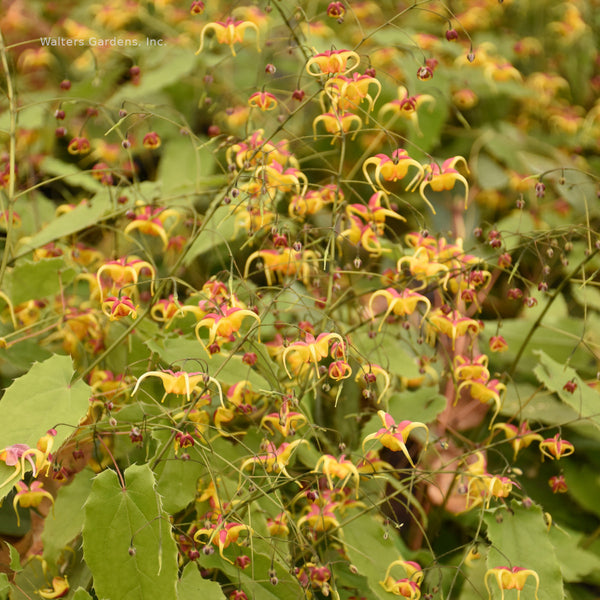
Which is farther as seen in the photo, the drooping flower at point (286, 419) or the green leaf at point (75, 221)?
the green leaf at point (75, 221)

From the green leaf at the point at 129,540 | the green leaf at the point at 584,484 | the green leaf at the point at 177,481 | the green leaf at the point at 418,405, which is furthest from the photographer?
the green leaf at the point at 584,484

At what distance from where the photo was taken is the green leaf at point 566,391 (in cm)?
90

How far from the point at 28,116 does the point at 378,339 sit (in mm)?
745

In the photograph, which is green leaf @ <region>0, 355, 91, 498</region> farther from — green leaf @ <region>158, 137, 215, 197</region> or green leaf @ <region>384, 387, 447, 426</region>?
green leaf @ <region>158, 137, 215, 197</region>

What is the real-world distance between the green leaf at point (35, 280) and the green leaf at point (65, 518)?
0.23 meters

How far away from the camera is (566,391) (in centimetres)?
92

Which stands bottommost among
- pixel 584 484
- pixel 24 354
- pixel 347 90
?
pixel 584 484

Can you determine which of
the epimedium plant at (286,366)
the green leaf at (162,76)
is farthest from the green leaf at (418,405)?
the green leaf at (162,76)

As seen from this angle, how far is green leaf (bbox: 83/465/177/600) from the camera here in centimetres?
66

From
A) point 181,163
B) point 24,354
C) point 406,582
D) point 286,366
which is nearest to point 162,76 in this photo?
point 181,163

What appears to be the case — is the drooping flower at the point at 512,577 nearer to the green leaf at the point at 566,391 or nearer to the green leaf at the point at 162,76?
the green leaf at the point at 566,391

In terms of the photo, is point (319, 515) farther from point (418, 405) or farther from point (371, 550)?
point (418, 405)

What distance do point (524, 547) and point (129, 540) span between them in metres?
0.41

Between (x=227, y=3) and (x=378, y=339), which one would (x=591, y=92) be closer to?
(x=227, y=3)
